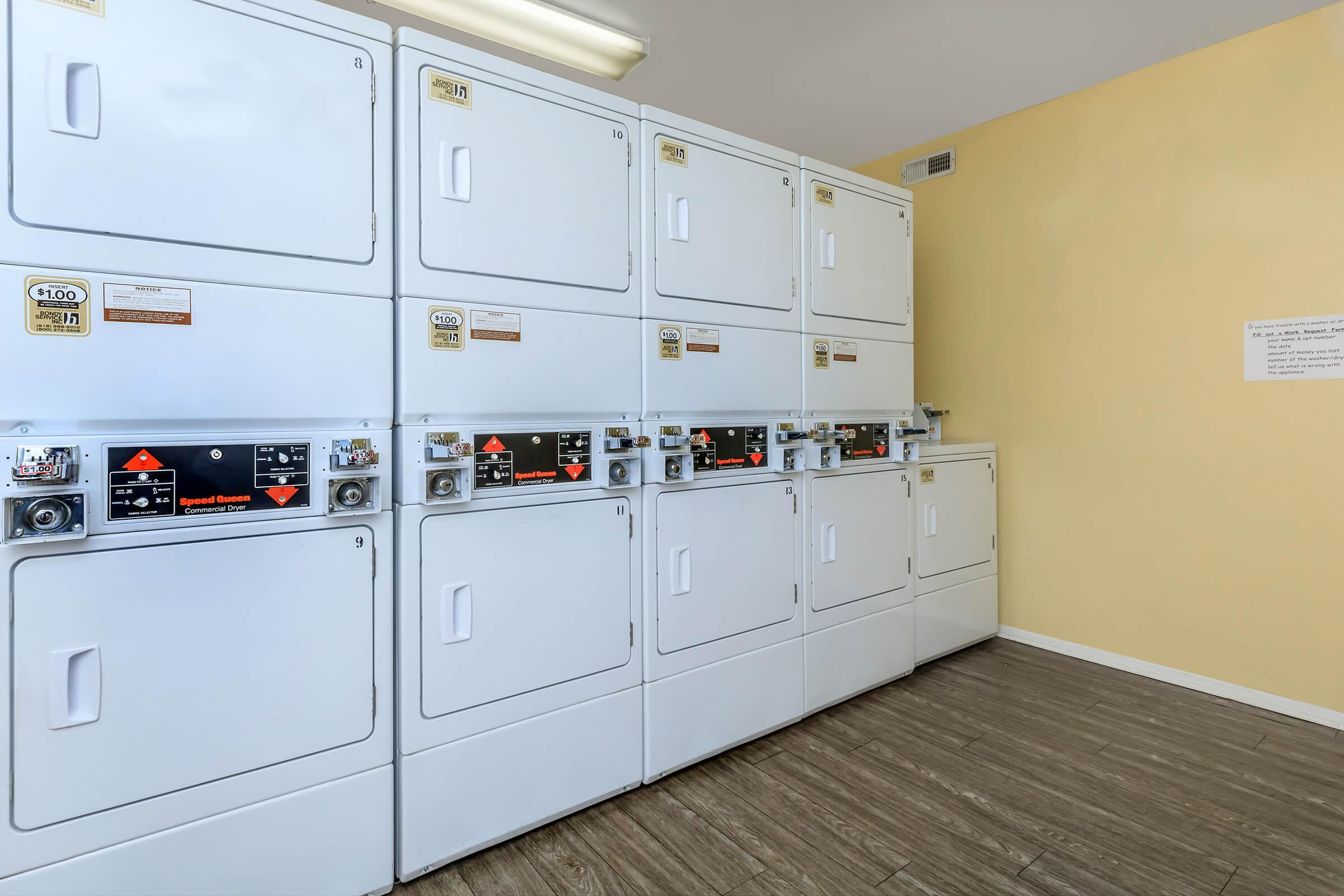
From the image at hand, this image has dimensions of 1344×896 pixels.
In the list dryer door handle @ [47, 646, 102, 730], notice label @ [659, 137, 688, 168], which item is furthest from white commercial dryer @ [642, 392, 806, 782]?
dryer door handle @ [47, 646, 102, 730]

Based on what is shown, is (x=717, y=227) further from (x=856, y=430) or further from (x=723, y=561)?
(x=723, y=561)

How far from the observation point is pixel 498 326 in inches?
75.5

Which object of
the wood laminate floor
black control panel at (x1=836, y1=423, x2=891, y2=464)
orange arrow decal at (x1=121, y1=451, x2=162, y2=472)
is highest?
black control panel at (x1=836, y1=423, x2=891, y2=464)

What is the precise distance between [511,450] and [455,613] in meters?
0.48

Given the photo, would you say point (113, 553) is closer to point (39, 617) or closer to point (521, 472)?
point (39, 617)

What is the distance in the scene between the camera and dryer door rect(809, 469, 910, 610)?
2.78m

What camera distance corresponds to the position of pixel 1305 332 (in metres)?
2.73

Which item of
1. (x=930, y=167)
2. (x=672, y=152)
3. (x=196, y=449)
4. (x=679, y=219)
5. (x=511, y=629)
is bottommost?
(x=511, y=629)

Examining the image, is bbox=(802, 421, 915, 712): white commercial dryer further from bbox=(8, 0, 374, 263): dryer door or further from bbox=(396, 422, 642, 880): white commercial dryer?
bbox=(8, 0, 374, 263): dryer door

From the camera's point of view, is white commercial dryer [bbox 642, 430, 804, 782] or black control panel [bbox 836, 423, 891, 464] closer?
white commercial dryer [bbox 642, 430, 804, 782]

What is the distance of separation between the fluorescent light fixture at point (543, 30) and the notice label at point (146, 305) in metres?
1.68

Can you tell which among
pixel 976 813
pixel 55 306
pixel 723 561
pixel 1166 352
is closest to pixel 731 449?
pixel 723 561

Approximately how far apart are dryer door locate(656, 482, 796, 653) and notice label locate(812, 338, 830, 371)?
1.79 ft

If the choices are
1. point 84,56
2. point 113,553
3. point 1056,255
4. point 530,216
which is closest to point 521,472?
point 530,216
